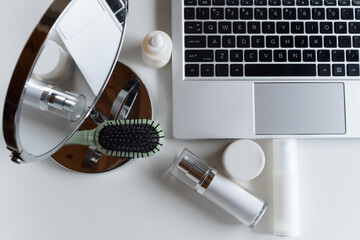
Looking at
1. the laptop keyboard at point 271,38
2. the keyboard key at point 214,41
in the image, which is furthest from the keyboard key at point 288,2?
the keyboard key at point 214,41

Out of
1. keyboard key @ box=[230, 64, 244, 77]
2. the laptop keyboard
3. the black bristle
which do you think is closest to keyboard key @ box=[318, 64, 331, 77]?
the laptop keyboard

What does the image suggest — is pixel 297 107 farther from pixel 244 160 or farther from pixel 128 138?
pixel 128 138

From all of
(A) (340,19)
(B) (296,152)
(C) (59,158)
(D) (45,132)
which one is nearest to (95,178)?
(C) (59,158)

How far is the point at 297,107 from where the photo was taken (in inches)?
20.6

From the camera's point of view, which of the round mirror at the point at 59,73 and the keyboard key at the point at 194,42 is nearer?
the round mirror at the point at 59,73

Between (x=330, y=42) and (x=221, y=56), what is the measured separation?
15cm

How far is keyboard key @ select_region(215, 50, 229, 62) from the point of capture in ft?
1.69

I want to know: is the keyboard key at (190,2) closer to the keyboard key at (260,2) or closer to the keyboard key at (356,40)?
the keyboard key at (260,2)

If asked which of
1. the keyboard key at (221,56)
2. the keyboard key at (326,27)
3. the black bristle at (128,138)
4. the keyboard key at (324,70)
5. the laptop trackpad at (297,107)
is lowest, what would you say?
the black bristle at (128,138)

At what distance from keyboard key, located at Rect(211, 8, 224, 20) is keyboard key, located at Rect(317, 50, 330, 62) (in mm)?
A: 142

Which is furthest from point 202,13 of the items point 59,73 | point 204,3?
point 59,73

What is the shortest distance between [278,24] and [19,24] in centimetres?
36

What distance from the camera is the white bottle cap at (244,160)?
0.51 meters

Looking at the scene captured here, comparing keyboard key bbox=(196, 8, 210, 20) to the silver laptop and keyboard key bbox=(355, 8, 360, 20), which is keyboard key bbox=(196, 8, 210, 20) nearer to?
the silver laptop
